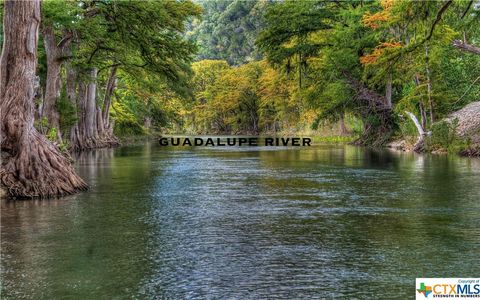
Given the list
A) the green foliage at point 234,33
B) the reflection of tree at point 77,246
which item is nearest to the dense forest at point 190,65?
the reflection of tree at point 77,246

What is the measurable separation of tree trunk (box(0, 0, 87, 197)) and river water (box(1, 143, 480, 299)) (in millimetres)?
812

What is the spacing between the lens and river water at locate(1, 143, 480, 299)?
6.29 metres

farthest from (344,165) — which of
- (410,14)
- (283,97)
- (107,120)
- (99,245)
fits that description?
(283,97)

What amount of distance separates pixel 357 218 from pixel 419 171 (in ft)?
32.7

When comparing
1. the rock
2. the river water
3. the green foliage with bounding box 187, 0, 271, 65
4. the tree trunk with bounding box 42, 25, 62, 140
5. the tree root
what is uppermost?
the green foliage with bounding box 187, 0, 271, 65

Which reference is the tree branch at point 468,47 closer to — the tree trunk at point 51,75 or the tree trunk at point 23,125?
the tree trunk at point 23,125

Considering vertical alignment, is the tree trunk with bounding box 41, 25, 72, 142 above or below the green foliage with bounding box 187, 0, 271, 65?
below

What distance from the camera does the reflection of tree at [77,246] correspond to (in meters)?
6.30

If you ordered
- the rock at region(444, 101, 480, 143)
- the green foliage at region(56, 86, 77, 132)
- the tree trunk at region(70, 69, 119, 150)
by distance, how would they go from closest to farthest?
the rock at region(444, 101, 480, 143) < the green foliage at region(56, 86, 77, 132) < the tree trunk at region(70, 69, 119, 150)

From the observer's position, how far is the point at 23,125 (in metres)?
13.9

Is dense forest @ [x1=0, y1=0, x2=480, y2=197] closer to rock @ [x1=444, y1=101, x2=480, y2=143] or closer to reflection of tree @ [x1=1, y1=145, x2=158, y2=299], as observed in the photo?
rock @ [x1=444, y1=101, x2=480, y2=143]

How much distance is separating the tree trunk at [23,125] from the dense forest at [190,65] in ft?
0.08

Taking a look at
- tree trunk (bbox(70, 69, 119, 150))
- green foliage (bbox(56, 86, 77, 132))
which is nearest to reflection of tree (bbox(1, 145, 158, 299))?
green foliage (bbox(56, 86, 77, 132))

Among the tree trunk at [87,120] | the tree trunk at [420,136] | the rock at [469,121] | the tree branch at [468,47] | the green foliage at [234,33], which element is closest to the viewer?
the tree branch at [468,47]
